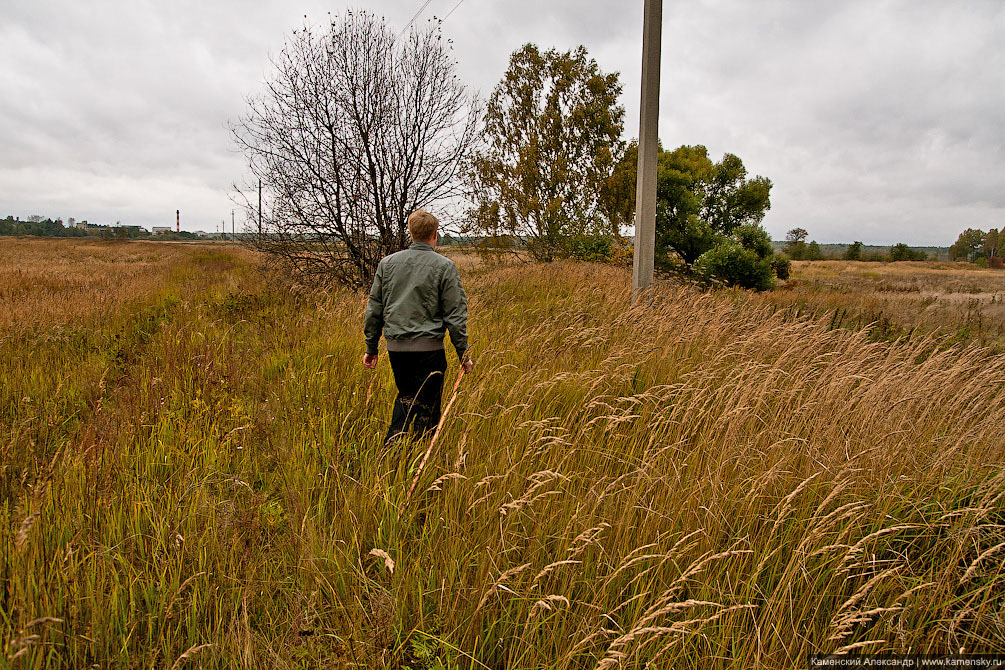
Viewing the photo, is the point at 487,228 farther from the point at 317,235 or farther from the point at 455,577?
the point at 455,577

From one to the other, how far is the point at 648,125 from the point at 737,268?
2238 centimetres

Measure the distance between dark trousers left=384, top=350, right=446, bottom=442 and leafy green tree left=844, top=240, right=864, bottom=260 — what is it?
83797 millimetres

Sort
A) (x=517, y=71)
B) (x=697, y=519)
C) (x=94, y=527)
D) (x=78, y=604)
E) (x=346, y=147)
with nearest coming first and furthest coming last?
(x=78, y=604) < (x=697, y=519) < (x=94, y=527) < (x=346, y=147) < (x=517, y=71)

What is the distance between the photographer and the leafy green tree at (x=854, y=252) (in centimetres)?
7000

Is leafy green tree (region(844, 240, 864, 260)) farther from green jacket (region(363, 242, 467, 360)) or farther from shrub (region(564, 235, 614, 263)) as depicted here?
green jacket (region(363, 242, 467, 360))

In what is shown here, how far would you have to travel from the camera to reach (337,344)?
5.54m

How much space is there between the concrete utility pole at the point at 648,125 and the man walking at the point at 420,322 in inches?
140

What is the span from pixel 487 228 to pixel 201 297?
502 inches

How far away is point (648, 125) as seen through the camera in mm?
6277

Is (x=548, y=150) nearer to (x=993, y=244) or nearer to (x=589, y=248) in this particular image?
(x=589, y=248)

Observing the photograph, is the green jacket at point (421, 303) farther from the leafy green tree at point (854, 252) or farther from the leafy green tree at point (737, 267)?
the leafy green tree at point (854, 252)

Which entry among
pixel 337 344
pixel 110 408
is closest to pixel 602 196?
pixel 337 344

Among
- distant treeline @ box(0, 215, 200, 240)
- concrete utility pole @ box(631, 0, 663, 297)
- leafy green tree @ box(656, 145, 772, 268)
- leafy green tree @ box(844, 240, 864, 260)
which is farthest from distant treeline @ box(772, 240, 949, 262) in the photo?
distant treeline @ box(0, 215, 200, 240)

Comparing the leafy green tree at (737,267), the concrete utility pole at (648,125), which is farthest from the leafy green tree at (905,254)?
the concrete utility pole at (648,125)
